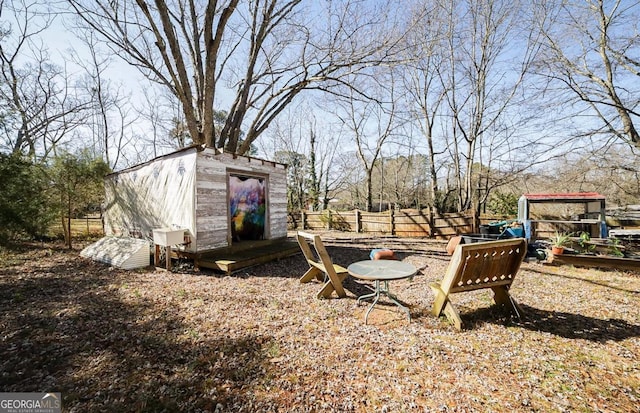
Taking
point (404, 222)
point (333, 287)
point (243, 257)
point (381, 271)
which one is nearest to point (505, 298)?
point (381, 271)

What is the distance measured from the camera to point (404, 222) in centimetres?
1248

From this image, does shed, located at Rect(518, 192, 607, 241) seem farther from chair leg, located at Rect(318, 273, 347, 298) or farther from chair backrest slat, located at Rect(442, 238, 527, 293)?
chair leg, located at Rect(318, 273, 347, 298)

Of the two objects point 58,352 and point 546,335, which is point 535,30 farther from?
point 58,352

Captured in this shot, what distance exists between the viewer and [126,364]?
8.50 feet

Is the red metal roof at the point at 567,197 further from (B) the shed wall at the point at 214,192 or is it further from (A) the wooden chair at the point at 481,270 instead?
(B) the shed wall at the point at 214,192

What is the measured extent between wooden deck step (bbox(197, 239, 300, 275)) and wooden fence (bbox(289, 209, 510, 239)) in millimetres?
6369

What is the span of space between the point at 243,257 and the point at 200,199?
181 centimetres

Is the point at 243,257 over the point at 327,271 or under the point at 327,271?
under

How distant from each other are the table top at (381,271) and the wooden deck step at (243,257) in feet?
11.3

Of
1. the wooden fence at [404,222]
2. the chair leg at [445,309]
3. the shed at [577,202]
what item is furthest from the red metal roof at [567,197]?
the chair leg at [445,309]

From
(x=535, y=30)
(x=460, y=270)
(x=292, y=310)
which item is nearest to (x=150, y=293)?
(x=292, y=310)

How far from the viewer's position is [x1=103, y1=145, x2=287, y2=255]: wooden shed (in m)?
6.30

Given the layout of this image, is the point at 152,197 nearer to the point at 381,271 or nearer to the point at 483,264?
the point at 381,271

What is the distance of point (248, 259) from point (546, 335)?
5.69m
